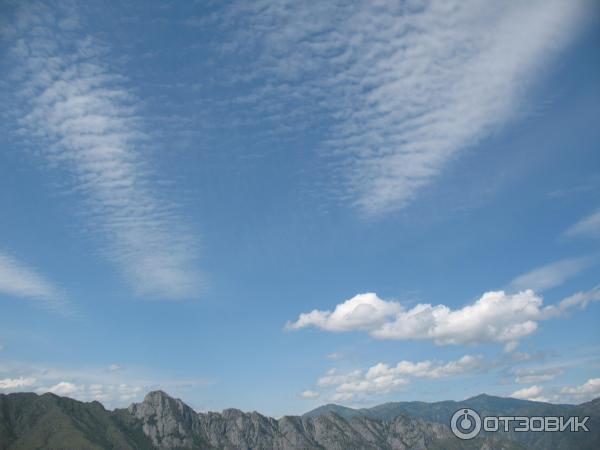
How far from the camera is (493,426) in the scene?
190 meters

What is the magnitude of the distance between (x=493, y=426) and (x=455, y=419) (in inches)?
568

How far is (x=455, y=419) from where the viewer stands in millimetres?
192125

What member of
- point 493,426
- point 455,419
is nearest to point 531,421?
point 493,426

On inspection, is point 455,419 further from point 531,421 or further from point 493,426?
point 531,421

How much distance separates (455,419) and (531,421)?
3237 centimetres

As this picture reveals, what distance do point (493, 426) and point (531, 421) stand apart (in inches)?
752
